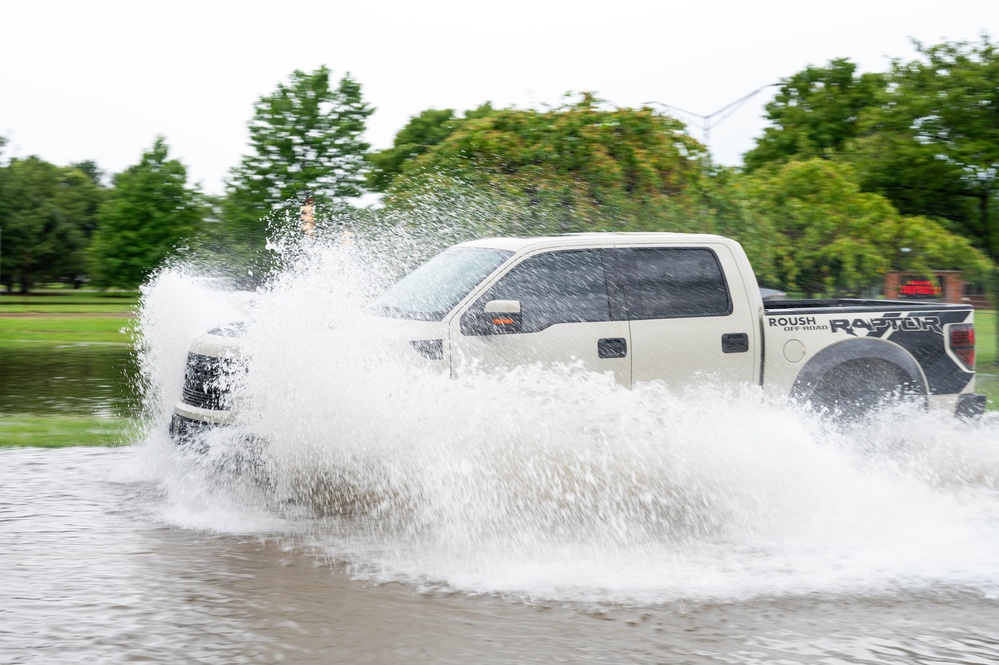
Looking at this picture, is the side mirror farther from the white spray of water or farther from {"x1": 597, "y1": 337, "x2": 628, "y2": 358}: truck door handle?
{"x1": 597, "y1": 337, "x2": 628, "y2": 358}: truck door handle

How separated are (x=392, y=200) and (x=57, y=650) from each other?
53.3ft

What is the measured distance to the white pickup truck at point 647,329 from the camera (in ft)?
24.5

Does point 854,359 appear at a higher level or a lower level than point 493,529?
higher

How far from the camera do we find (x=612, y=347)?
7.70m

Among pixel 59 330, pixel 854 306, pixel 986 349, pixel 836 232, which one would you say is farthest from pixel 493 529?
pixel 59 330

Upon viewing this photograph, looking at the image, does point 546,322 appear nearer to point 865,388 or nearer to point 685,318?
point 685,318

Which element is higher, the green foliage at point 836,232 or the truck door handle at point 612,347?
the green foliage at point 836,232

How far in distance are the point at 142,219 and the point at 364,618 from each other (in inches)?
2508

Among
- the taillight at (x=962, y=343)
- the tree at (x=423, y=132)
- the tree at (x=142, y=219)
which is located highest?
the tree at (x=423, y=132)

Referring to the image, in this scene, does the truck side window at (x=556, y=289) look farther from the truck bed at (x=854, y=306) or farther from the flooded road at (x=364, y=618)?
the flooded road at (x=364, y=618)

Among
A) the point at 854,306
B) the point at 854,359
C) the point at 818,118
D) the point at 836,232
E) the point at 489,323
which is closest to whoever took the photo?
the point at 489,323

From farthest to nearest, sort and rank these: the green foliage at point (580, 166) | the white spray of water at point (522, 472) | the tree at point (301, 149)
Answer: the tree at point (301, 149)
the green foliage at point (580, 166)
the white spray of water at point (522, 472)

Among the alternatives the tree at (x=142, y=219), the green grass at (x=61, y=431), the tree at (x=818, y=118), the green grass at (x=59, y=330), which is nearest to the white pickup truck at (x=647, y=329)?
the green grass at (x=61, y=431)

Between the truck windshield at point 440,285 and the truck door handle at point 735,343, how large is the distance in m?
1.63
